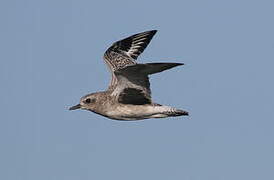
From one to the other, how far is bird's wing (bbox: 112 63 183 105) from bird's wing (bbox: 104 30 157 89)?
211 cm

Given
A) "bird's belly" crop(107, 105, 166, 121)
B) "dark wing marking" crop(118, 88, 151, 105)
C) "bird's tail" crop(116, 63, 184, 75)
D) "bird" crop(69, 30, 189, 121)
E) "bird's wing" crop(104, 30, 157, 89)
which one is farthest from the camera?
"bird's wing" crop(104, 30, 157, 89)

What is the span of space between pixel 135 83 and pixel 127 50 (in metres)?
5.04

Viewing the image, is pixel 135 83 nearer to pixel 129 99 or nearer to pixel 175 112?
pixel 129 99

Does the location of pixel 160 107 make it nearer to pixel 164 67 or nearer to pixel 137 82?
pixel 137 82

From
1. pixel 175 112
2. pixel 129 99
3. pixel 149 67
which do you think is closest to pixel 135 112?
pixel 129 99

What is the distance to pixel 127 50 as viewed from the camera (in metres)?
23.9

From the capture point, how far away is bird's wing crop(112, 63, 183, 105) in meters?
17.7

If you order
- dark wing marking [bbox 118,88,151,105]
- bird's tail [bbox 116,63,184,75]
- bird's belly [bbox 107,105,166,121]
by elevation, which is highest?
bird's tail [bbox 116,63,184,75]

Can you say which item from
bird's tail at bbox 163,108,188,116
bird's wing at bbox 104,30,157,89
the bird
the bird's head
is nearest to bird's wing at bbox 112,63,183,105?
the bird

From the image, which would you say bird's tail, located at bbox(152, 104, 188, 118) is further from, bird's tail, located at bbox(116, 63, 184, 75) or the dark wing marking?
bird's tail, located at bbox(116, 63, 184, 75)

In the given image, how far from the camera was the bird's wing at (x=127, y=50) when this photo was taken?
22453 mm

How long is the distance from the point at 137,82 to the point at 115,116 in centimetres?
140

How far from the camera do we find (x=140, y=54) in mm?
24141

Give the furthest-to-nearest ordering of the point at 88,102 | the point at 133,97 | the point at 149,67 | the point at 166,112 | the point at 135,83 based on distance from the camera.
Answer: the point at 88,102, the point at 133,97, the point at 166,112, the point at 135,83, the point at 149,67
